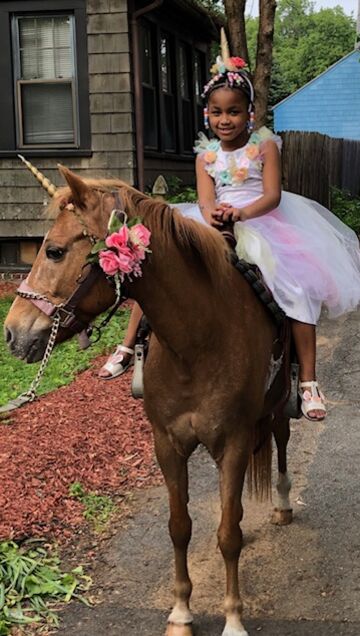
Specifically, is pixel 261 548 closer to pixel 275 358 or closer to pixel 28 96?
pixel 275 358

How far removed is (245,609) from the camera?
3.69 meters

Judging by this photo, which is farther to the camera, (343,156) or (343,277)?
(343,156)

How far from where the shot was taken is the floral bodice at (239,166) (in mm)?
3824

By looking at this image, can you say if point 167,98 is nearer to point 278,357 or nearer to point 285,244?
point 285,244

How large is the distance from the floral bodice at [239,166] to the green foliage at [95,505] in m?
2.08

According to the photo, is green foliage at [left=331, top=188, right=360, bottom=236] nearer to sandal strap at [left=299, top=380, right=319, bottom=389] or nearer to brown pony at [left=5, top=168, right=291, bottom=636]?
sandal strap at [left=299, top=380, right=319, bottom=389]

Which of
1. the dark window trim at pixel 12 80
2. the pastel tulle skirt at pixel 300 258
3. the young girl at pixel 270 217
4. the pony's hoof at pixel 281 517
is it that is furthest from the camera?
the dark window trim at pixel 12 80

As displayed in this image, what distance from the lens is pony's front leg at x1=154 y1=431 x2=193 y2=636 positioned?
3.43 m

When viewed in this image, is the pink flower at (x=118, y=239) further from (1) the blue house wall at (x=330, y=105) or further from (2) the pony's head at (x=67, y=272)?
(1) the blue house wall at (x=330, y=105)

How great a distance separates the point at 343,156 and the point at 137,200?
832 inches

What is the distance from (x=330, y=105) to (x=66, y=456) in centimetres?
3510

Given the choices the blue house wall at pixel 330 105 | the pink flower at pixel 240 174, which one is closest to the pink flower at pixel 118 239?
the pink flower at pixel 240 174

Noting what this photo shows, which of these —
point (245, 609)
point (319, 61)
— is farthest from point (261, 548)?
point (319, 61)

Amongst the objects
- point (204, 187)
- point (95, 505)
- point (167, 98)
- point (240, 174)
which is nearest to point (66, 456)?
point (95, 505)
